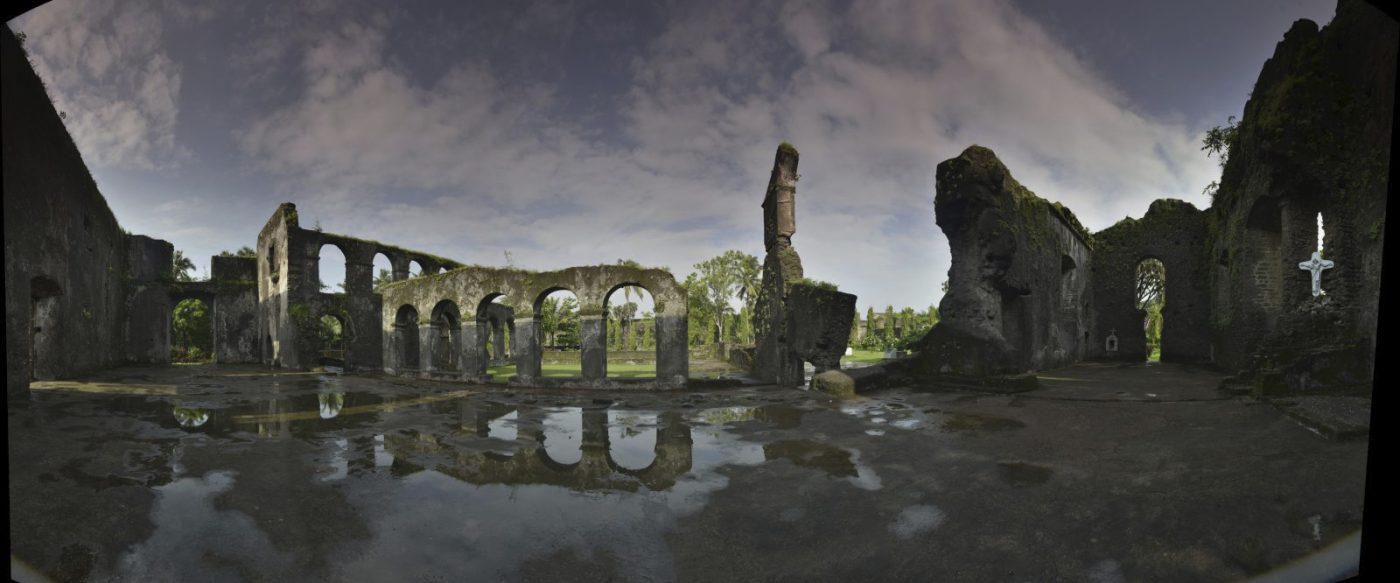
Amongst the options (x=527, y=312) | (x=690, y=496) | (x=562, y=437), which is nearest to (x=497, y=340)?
(x=527, y=312)

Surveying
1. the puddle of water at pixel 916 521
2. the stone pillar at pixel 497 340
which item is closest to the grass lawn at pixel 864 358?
the stone pillar at pixel 497 340

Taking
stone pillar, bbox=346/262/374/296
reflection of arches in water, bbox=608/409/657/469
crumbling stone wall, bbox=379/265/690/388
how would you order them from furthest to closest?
stone pillar, bbox=346/262/374/296
crumbling stone wall, bbox=379/265/690/388
reflection of arches in water, bbox=608/409/657/469

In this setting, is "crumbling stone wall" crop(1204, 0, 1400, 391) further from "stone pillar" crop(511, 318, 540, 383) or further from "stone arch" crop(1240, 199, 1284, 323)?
"stone pillar" crop(511, 318, 540, 383)

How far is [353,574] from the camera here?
442 centimetres

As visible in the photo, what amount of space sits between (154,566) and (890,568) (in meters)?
5.32

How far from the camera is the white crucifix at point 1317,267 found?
10.3 meters

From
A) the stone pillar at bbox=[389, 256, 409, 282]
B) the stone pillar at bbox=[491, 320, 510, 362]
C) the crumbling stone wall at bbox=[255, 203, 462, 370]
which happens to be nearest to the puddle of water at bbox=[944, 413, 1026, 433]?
the crumbling stone wall at bbox=[255, 203, 462, 370]

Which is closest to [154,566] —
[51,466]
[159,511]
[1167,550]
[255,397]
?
[159,511]

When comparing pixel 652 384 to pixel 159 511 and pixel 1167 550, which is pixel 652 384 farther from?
pixel 1167 550

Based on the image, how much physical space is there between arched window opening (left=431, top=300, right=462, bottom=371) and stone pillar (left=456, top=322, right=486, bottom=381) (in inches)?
17.4

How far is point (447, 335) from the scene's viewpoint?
29.0 meters

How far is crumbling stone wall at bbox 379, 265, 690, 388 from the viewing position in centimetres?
1597

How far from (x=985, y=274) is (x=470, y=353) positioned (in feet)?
45.4

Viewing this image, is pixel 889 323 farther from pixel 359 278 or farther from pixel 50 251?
pixel 50 251
